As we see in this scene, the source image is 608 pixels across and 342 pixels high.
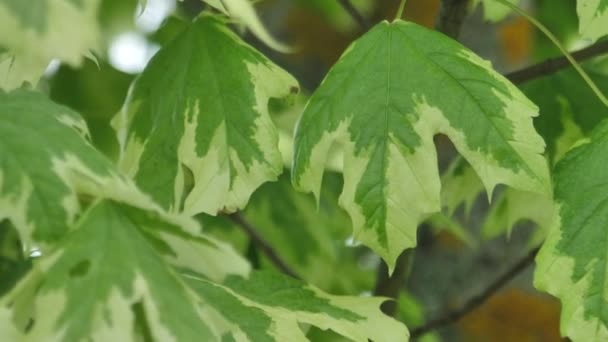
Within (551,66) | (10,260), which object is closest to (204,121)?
(10,260)

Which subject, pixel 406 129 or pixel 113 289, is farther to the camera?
pixel 406 129

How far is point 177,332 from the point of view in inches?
20.8

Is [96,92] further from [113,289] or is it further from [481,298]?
[113,289]

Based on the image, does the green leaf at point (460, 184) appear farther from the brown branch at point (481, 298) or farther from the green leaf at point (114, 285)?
the green leaf at point (114, 285)

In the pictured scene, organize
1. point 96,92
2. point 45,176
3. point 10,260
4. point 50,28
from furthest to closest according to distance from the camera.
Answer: point 96,92 → point 10,260 → point 45,176 → point 50,28

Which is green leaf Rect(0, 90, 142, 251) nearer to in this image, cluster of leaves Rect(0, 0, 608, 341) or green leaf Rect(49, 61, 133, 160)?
cluster of leaves Rect(0, 0, 608, 341)

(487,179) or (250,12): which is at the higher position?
(250,12)

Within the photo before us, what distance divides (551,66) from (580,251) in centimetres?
21

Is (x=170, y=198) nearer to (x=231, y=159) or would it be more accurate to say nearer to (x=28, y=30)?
(x=231, y=159)

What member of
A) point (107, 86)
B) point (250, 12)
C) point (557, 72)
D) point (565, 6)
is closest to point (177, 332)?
point (250, 12)

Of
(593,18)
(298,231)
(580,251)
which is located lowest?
(298,231)

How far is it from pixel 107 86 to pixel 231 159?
641mm

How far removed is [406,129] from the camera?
0.71 m

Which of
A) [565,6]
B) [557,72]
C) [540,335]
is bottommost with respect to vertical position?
[540,335]
